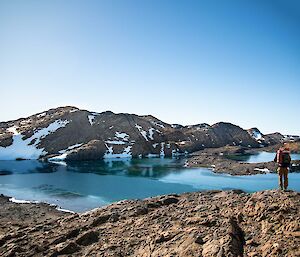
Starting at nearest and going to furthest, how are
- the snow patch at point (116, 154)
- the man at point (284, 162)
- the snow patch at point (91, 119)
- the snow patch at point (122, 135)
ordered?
the man at point (284, 162) → the snow patch at point (116, 154) → the snow patch at point (122, 135) → the snow patch at point (91, 119)

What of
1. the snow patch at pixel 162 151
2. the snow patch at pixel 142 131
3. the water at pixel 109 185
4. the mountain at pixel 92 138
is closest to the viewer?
the water at pixel 109 185

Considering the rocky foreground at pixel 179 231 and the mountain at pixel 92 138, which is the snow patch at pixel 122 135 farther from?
the rocky foreground at pixel 179 231

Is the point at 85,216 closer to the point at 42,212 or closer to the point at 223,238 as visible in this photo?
the point at 223,238

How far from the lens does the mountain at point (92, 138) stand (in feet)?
461

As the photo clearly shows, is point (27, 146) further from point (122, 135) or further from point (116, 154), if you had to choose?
point (122, 135)

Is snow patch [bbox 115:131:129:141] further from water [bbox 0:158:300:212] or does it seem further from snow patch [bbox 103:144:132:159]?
water [bbox 0:158:300:212]

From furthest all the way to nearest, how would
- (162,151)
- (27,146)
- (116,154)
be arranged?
(162,151) < (116,154) < (27,146)

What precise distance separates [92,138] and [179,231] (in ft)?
488

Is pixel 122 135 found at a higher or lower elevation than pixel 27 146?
higher

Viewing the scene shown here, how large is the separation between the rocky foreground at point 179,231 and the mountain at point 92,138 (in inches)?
4558

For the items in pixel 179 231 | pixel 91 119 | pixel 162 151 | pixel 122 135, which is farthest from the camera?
pixel 91 119

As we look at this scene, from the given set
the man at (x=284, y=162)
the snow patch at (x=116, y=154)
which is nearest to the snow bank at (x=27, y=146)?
the snow patch at (x=116, y=154)

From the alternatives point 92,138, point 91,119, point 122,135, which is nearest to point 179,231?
point 92,138

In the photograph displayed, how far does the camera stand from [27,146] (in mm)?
145000
